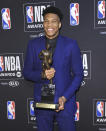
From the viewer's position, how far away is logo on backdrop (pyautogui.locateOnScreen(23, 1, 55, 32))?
6.33ft

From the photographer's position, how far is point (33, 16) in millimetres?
1954

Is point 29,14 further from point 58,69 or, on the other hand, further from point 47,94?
point 47,94

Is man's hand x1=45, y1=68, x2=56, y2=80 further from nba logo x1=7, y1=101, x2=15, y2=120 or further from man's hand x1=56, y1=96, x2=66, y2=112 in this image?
nba logo x1=7, y1=101, x2=15, y2=120

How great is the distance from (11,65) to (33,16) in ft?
2.04

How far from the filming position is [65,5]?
6.23ft

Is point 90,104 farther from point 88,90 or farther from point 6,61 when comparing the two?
point 6,61

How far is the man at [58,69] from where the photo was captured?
1.47 metres

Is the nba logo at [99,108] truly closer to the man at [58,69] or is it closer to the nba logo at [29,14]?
the man at [58,69]

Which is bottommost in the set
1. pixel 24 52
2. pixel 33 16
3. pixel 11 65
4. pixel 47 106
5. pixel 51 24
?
pixel 47 106

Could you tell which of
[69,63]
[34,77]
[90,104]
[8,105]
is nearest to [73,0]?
[69,63]

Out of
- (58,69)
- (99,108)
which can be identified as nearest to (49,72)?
(58,69)

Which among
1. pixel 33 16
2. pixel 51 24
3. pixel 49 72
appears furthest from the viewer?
pixel 33 16

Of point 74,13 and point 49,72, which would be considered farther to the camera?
point 74,13

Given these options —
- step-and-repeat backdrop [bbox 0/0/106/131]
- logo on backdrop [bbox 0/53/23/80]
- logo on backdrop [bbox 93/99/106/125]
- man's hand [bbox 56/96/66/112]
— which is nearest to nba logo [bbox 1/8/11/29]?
step-and-repeat backdrop [bbox 0/0/106/131]
